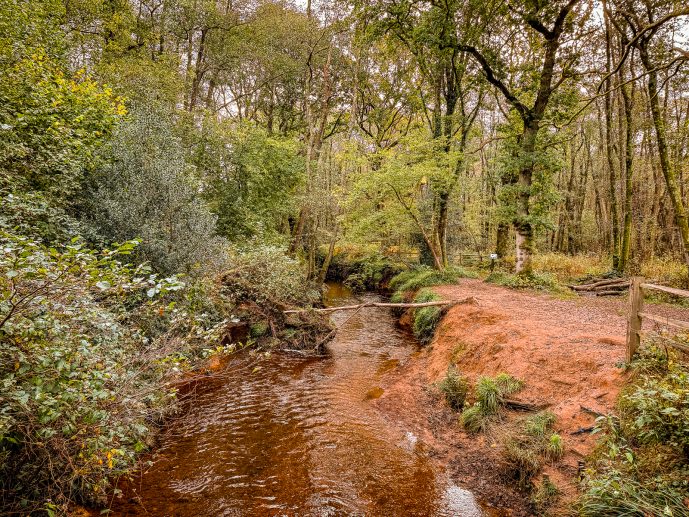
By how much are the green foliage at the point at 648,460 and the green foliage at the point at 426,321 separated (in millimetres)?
7012

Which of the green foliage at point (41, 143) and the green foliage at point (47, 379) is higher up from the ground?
the green foliage at point (41, 143)

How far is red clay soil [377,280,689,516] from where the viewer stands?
16.3ft

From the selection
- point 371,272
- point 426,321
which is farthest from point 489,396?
point 371,272

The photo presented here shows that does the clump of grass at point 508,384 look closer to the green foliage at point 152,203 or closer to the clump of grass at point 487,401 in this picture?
the clump of grass at point 487,401

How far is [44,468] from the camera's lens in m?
3.27

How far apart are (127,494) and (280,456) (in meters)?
2.11

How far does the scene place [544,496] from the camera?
4.32m

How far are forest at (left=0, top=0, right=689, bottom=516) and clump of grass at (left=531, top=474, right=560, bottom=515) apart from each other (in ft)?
2.32

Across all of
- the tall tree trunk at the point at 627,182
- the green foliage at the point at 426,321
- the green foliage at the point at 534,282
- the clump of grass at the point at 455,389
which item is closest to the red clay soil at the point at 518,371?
the clump of grass at the point at 455,389

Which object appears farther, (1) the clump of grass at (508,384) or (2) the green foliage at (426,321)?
(2) the green foliage at (426,321)

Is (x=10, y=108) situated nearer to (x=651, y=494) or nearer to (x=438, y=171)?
(x=651, y=494)

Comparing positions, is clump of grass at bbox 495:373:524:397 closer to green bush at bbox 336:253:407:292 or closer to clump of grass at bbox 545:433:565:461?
clump of grass at bbox 545:433:565:461

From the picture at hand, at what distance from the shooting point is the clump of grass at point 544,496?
4.25m

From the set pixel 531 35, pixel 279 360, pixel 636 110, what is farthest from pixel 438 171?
pixel 636 110
